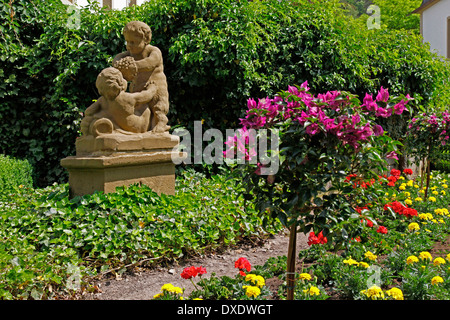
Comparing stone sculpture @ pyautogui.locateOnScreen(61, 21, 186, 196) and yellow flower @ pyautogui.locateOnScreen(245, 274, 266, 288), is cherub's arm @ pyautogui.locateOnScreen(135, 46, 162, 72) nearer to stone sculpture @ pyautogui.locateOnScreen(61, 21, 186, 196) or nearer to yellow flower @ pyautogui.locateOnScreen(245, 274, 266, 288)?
stone sculpture @ pyautogui.locateOnScreen(61, 21, 186, 196)

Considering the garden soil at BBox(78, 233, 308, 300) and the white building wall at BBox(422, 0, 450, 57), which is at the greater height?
the white building wall at BBox(422, 0, 450, 57)

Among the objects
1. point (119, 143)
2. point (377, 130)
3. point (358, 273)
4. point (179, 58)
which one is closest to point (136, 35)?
point (119, 143)

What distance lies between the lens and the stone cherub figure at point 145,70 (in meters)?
5.00

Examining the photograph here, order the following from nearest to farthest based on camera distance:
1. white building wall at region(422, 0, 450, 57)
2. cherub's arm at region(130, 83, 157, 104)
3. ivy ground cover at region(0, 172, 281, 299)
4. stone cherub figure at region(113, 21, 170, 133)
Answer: ivy ground cover at region(0, 172, 281, 299), cherub's arm at region(130, 83, 157, 104), stone cherub figure at region(113, 21, 170, 133), white building wall at region(422, 0, 450, 57)

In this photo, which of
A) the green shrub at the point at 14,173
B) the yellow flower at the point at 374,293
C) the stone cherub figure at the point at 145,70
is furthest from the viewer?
the green shrub at the point at 14,173

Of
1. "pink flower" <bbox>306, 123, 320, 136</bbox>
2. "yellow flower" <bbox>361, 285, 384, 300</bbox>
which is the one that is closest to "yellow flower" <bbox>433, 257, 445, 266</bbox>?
"yellow flower" <bbox>361, 285, 384, 300</bbox>

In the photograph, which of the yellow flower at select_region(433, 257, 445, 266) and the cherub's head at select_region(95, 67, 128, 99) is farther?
the cherub's head at select_region(95, 67, 128, 99)

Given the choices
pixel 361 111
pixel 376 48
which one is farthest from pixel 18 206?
pixel 376 48

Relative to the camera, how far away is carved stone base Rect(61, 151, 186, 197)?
175 inches

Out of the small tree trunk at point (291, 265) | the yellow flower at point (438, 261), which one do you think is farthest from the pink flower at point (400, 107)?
the yellow flower at point (438, 261)

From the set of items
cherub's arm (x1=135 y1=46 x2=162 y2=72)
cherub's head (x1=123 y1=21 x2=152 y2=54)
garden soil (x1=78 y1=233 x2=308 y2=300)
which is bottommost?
garden soil (x1=78 y1=233 x2=308 y2=300)

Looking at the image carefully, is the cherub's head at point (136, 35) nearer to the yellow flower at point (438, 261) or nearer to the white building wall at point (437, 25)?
the yellow flower at point (438, 261)

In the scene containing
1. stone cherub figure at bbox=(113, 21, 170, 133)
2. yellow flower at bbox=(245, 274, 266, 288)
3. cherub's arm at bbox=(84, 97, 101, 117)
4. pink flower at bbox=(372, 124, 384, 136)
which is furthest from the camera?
stone cherub figure at bbox=(113, 21, 170, 133)

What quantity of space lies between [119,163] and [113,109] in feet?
2.20
